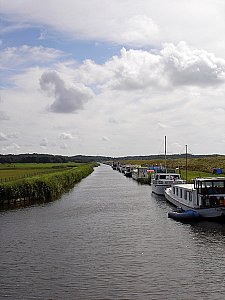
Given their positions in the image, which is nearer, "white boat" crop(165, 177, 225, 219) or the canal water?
the canal water

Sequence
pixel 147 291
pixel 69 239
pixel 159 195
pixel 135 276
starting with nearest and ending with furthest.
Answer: pixel 147 291, pixel 135 276, pixel 69 239, pixel 159 195

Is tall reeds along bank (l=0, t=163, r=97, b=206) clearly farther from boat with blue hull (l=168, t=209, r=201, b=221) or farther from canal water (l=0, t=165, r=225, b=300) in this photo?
boat with blue hull (l=168, t=209, r=201, b=221)

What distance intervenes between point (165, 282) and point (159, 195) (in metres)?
50.2

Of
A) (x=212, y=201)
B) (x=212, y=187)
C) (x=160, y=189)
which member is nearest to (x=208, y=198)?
(x=212, y=201)

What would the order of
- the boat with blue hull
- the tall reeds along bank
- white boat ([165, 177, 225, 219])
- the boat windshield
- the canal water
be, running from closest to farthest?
the canal water → white boat ([165, 177, 225, 219]) → the boat with blue hull → the boat windshield → the tall reeds along bank

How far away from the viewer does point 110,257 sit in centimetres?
3155

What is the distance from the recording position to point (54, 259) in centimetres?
3117

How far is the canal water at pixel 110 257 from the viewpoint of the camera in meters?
24.6

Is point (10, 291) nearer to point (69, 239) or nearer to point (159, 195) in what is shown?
point (69, 239)

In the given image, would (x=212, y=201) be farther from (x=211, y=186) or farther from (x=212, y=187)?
(x=211, y=186)

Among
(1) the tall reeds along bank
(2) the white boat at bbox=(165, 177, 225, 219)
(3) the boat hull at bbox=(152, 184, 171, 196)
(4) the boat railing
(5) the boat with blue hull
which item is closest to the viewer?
(2) the white boat at bbox=(165, 177, 225, 219)

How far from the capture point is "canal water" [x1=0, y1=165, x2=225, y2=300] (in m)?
24.6

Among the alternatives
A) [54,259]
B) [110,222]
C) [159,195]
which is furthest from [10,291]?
[159,195]

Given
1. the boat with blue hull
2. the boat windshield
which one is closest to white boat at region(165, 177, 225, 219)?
the boat windshield
